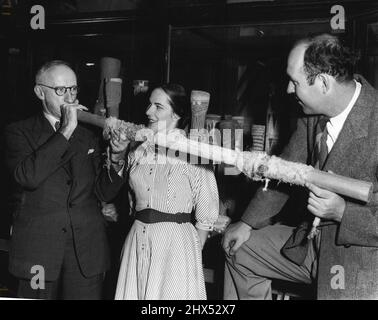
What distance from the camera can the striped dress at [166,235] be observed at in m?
2.37

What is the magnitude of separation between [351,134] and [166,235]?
3.76 feet

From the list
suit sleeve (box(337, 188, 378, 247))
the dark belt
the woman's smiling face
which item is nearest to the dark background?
the dark belt

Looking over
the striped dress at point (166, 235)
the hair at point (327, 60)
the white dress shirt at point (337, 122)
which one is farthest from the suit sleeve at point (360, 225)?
the striped dress at point (166, 235)

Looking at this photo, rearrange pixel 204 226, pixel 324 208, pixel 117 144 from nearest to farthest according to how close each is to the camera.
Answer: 1. pixel 324 208
2. pixel 117 144
3. pixel 204 226

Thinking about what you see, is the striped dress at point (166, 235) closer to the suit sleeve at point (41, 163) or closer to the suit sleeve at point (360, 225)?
the suit sleeve at point (41, 163)

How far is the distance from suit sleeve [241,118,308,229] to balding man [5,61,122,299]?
2.75 feet

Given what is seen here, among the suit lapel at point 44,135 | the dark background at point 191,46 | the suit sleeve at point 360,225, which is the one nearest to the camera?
the suit sleeve at point 360,225

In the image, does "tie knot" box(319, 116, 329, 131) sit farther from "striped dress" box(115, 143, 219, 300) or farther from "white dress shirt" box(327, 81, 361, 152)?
"striped dress" box(115, 143, 219, 300)

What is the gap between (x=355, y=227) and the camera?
1943 mm

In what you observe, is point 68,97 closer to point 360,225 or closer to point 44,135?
point 44,135

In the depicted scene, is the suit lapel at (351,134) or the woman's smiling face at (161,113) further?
the woman's smiling face at (161,113)

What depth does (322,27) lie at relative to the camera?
3.18 meters

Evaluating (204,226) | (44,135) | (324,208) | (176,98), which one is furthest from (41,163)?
(324,208)

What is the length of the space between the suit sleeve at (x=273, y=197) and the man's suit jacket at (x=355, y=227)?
0.33 m
